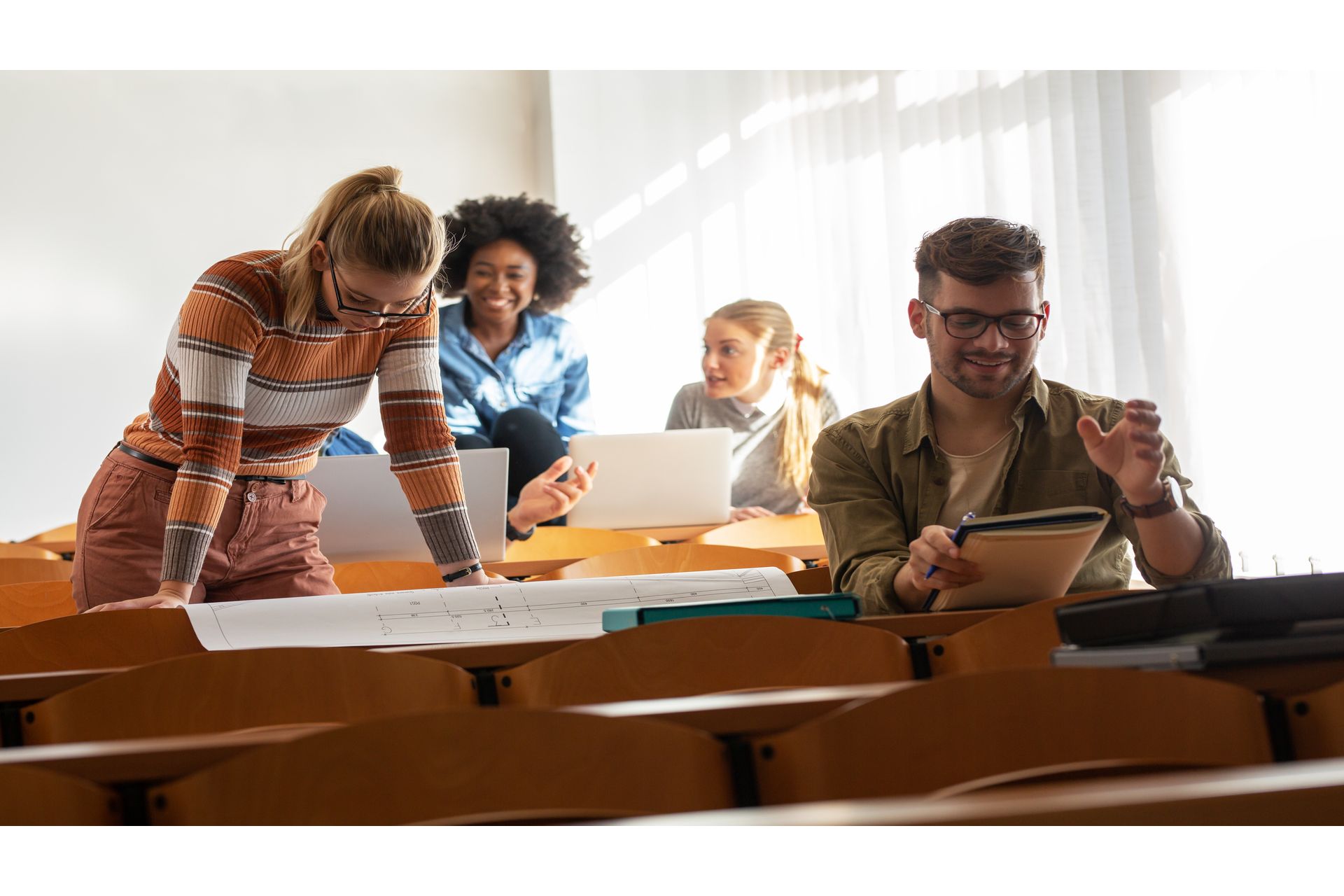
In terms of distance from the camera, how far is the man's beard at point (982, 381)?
1.75 m

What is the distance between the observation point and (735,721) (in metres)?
0.94

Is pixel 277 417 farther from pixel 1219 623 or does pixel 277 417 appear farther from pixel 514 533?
pixel 1219 623

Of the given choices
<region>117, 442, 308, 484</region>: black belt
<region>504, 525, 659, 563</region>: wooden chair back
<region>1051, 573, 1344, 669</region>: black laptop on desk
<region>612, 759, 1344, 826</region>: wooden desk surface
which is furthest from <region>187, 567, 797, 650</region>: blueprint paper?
<region>504, 525, 659, 563</region>: wooden chair back

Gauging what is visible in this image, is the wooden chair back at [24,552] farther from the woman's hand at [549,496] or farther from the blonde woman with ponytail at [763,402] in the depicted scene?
the blonde woman with ponytail at [763,402]

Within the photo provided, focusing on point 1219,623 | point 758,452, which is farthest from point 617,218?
point 1219,623

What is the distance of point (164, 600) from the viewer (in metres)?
1.61

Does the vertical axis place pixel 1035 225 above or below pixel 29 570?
above

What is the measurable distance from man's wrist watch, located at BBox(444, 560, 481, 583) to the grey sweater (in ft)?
6.44

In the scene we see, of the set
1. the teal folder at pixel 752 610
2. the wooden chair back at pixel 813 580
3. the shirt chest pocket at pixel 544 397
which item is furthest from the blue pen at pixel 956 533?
the shirt chest pocket at pixel 544 397

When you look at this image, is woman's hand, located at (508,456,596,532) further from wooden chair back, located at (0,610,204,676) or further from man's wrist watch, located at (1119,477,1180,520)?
man's wrist watch, located at (1119,477,1180,520)

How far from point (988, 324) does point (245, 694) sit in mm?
1150

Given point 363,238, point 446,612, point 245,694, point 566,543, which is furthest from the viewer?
point 566,543
